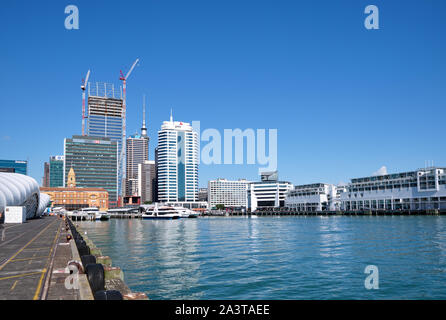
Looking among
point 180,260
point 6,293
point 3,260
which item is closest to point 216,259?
point 180,260

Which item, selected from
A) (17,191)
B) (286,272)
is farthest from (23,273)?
(17,191)

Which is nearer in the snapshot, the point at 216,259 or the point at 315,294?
the point at 315,294

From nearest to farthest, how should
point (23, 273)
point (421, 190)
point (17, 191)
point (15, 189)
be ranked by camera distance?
point (23, 273)
point (15, 189)
point (17, 191)
point (421, 190)

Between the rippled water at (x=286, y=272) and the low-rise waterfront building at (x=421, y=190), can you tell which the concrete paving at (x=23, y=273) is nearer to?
the rippled water at (x=286, y=272)

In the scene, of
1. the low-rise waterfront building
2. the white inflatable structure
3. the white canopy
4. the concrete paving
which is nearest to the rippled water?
the concrete paving

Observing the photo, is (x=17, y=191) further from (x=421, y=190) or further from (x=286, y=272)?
(x=421, y=190)

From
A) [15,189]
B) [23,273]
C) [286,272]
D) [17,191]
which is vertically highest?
[15,189]

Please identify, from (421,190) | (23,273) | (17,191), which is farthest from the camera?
(421,190)

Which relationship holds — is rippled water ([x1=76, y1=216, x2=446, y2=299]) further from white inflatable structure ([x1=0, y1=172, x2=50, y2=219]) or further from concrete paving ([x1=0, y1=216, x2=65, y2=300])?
white inflatable structure ([x1=0, y1=172, x2=50, y2=219])

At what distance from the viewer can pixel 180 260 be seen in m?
39.3

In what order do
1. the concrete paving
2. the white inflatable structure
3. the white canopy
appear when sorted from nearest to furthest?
the concrete paving
the white canopy
the white inflatable structure
